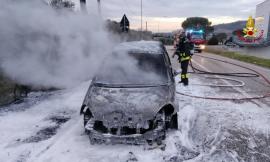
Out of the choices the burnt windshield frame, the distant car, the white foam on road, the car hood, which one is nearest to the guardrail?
the white foam on road

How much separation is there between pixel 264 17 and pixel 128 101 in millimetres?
44554

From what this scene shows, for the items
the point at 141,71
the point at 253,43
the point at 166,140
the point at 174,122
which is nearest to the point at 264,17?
the point at 253,43

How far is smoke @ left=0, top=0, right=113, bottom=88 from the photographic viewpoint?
21.8 feet

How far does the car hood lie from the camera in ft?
13.9

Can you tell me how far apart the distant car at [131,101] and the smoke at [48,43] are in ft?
3.48

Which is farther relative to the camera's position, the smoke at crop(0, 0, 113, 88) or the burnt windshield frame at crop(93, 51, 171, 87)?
the smoke at crop(0, 0, 113, 88)

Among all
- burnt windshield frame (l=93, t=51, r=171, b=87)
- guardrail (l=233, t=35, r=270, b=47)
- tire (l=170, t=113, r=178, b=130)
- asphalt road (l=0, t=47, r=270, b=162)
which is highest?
burnt windshield frame (l=93, t=51, r=171, b=87)

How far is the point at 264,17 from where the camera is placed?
137 ft

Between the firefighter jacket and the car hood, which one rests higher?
the firefighter jacket

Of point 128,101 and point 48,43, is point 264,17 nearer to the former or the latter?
point 48,43

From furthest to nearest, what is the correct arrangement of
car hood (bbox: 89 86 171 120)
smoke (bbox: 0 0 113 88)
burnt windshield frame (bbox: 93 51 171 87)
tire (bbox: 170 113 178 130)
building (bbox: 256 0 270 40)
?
building (bbox: 256 0 270 40) → smoke (bbox: 0 0 113 88) → burnt windshield frame (bbox: 93 51 171 87) → tire (bbox: 170 113 178 130) → car hood (bbox: 89 86 171 120)

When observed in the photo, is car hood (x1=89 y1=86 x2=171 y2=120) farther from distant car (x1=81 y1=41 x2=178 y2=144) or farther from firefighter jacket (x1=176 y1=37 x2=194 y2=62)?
firefighter jacket (x1=176 y1=37 x2=194 y2=62)

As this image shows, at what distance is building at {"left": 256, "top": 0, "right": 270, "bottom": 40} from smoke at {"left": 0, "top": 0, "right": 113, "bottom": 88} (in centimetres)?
3651

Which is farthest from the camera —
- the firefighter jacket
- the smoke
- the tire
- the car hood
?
the firefighter jacket
